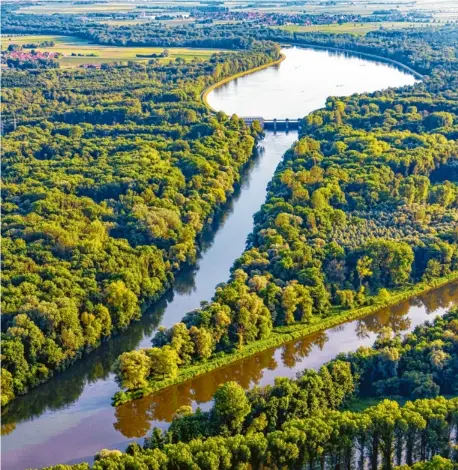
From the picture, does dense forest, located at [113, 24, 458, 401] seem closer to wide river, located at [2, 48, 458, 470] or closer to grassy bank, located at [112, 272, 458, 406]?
grassy bank, located at [112, 272, 458, 406]

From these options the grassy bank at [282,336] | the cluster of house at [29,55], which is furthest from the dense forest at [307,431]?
the cluster of house at [29,55]

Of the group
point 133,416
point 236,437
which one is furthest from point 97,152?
point 236,437

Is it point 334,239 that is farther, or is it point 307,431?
point 334,239

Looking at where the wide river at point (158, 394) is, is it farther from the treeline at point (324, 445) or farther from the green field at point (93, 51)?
the green field at point (93, 51)

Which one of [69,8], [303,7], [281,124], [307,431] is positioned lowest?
[307,431]

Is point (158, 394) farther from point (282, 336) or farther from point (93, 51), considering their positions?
point (93, 51)

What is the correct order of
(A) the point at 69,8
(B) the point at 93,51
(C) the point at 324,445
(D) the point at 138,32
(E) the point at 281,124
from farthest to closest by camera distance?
(A) the point at 69,8, (D) the point at 138,32, (B) the point at 93,51, (E) the point at 281,124, (C) the point at 324,445

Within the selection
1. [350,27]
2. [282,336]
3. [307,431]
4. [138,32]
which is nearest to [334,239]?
[282,336]

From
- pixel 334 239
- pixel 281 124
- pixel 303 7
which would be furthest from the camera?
pixel 303 7

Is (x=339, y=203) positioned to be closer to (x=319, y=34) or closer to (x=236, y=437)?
(x=236, y=437)

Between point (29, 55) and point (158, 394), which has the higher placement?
point (29, 55)
